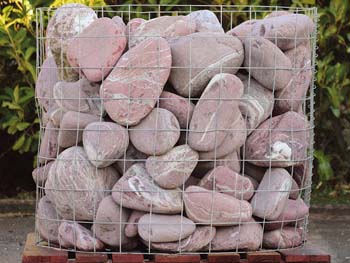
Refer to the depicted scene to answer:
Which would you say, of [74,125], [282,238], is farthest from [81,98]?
[282,238]

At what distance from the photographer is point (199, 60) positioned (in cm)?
283

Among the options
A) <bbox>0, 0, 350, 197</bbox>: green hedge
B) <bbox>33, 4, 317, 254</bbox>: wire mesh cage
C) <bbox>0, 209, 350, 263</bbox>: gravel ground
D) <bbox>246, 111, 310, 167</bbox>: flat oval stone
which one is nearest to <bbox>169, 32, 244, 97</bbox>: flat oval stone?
<bbox>33, 4, 317, 254</bbox>: wire mesh cage

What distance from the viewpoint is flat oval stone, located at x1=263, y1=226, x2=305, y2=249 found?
2912 millimetres

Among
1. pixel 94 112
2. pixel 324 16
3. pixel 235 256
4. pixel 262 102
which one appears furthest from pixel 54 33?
pixel 324 16

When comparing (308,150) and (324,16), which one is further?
(324,16)

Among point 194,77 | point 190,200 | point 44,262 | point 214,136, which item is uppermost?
point 194,77

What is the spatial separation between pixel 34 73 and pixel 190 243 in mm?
2463

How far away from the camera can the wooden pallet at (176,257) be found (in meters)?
2.79

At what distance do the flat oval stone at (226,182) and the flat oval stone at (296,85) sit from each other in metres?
0.33

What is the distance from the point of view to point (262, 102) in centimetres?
289

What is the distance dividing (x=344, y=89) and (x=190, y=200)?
8.91 ft

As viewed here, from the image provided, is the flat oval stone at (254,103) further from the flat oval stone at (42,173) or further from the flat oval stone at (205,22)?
the flat oval stone at (42,173)

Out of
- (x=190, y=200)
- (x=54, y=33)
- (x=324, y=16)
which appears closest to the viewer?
(x=190, y=200)

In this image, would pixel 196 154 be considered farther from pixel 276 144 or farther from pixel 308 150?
pixel 308 150
